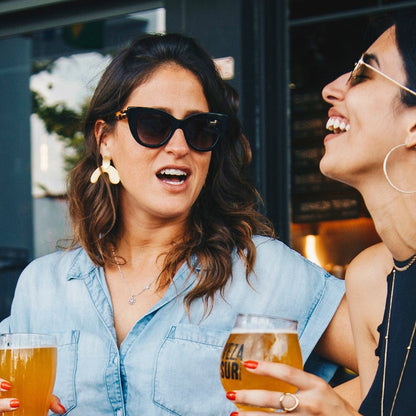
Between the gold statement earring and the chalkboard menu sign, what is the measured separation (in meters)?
1.79

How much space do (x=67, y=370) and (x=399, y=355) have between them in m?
1.12

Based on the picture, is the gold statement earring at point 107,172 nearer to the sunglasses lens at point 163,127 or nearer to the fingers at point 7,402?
the sunglasses lens at point 163,127

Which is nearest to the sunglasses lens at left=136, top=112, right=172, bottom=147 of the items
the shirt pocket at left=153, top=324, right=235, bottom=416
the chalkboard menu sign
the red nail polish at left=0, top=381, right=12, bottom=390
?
the shirt pocket at left=153, top=324, right=235, bottom=416

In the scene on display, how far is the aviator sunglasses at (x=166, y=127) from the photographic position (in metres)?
2.54

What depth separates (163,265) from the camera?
8.63 ft

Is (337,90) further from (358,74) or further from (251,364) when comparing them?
(251,364)

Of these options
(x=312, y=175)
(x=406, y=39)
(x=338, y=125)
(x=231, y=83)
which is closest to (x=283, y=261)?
(x=338, y=125)

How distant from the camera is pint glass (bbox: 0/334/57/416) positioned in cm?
179

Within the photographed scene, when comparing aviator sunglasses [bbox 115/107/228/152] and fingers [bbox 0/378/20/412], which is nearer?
fingers [bbox 0/378/20/412]

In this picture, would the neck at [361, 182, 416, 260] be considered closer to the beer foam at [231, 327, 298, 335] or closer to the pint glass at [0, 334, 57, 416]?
the beer foam at [231, 327, 298, 335]

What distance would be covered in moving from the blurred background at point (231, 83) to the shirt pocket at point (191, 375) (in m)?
1.53

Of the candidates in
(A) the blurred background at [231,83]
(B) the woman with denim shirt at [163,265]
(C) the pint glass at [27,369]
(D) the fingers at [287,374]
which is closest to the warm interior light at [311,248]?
(A) the blurred background at [231,83]

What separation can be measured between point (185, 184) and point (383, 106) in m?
0.89

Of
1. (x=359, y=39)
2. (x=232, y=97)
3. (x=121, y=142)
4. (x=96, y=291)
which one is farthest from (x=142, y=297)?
(x=359, y=39)
